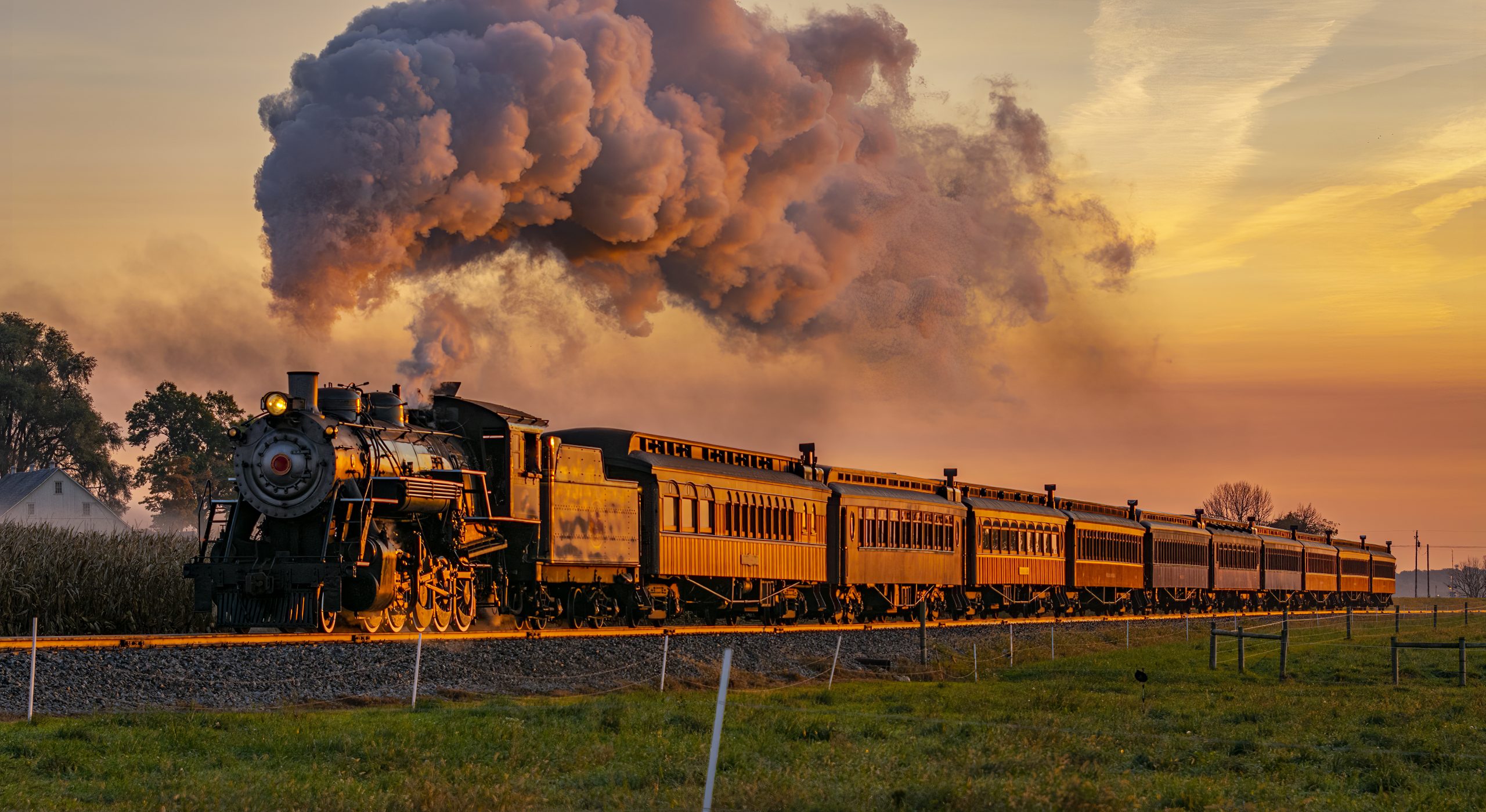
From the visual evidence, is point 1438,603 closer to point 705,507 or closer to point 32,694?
point 705,507

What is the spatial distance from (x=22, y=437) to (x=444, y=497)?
8001 cm

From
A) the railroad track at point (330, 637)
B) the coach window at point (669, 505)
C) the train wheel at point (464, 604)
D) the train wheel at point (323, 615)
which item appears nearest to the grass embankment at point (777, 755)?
Answer: the railroad track at point (330, 637)

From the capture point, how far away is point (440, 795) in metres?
12.1

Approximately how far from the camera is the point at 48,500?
83812 mm

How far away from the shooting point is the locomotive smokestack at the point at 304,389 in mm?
25953

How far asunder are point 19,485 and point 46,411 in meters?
13.0

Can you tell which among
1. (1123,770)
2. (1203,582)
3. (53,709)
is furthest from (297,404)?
(1203,582)

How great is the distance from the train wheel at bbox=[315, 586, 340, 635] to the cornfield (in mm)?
6512

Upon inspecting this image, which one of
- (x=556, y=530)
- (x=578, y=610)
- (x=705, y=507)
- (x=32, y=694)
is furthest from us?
(x=705, y=507)

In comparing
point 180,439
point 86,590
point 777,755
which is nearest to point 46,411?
point 180,439

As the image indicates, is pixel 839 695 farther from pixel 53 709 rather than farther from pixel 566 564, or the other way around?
pixel 53 709

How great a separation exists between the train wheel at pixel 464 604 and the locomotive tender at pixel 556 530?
0.15ft

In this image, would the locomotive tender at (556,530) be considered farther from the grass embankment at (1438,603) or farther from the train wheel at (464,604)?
the grass embankment at (1438,603)

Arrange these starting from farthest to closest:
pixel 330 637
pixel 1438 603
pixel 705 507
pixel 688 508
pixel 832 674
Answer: pixel 1438 603, pixel 705 507, pixel 688 508, pixel 832 674, pixel 330 637
